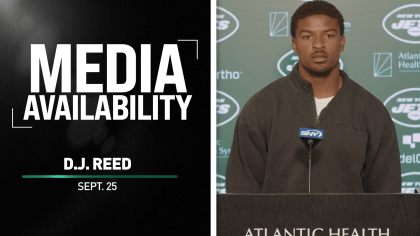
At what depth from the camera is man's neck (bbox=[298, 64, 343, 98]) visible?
243 cm

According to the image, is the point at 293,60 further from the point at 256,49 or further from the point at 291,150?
the point at 291,150

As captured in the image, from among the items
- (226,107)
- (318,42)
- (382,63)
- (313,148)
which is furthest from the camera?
(226,107)

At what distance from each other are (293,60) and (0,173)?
2040 mm

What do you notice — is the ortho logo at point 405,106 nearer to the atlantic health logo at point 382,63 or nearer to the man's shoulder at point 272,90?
the atlantic health logo at point 382,63

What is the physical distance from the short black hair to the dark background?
5.09 feet

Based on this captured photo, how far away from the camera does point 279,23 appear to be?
2729mm

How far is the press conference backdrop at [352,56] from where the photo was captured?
8.84 ft

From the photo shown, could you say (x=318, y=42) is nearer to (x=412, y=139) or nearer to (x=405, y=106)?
(x=405, y=106)

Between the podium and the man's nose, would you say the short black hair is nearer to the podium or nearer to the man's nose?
the man's nose

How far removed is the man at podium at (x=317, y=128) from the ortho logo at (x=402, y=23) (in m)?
0.45

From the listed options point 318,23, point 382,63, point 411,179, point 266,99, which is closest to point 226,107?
point 266,99

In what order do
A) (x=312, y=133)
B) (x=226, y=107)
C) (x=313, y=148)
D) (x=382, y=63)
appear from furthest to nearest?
(x=226, y=107), (x=382, y=63), (x=313, y=148), (x=312, y=133)

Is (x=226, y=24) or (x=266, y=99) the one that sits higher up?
(x=226, y=24)

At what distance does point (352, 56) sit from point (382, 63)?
20 cm
